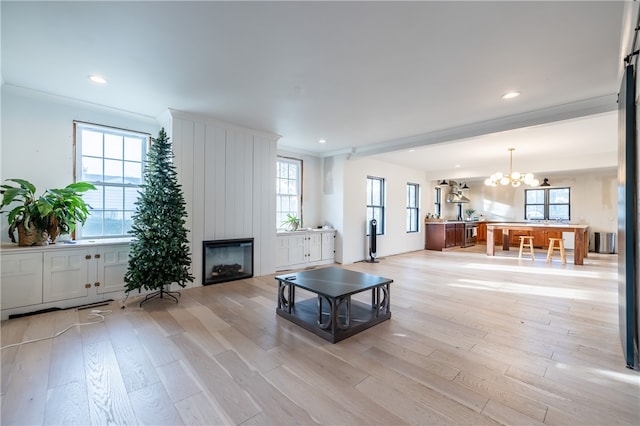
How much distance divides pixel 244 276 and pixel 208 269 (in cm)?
66

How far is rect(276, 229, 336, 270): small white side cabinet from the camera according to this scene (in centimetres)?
562

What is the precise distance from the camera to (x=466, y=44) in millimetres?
2369

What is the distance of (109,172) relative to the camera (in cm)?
411

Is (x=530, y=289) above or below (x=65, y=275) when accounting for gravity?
below

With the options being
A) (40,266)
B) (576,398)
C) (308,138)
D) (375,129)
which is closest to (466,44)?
(375,129)

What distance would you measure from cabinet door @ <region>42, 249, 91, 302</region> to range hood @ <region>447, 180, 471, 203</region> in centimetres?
1087

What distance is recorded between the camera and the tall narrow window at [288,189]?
611 cm

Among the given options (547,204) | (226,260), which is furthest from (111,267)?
(547,204)

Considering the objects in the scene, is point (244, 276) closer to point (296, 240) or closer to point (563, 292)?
point (296, 240)

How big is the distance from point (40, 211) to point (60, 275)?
32.2 inches

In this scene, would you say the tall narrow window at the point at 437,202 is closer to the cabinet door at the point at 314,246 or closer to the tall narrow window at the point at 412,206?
the tall narrow window at the point at 412,206

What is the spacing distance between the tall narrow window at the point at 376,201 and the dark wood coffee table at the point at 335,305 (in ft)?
13.4

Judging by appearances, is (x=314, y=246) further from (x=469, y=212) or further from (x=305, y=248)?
(x=469, y=212)

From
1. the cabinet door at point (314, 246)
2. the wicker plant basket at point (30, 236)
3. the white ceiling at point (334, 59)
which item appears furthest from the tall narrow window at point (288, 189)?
the wicker plant basket at point (30, 236)
